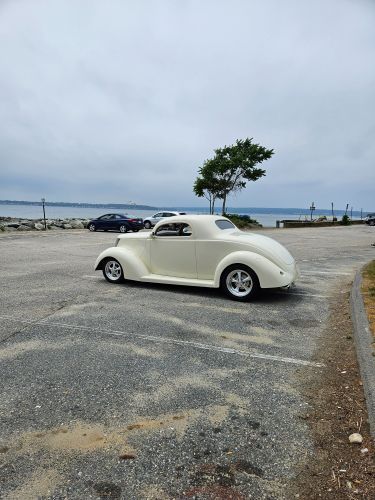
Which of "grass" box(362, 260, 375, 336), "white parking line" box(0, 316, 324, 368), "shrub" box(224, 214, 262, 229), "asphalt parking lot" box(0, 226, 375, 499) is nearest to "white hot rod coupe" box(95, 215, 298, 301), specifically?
"asphalt parking lot" box(0, 226, 375, 499)

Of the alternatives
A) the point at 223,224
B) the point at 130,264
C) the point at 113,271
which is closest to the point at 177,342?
the point at 130,264

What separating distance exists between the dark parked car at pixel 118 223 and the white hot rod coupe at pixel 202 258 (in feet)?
68.1

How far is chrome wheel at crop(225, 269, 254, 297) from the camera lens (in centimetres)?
657

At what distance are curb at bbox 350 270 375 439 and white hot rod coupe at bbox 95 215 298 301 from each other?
4.24 feet

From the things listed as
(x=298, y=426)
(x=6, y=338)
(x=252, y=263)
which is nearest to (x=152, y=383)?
(x=298, y=426)

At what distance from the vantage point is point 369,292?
6.41m

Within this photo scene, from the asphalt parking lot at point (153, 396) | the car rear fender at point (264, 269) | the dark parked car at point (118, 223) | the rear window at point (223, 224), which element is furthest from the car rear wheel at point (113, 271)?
the dark parked car at point (118, 223)

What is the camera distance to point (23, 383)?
11.4 feet

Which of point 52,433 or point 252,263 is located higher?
point 252,263

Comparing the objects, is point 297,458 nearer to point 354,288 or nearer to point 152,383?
point 152,383

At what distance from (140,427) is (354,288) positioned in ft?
17.9

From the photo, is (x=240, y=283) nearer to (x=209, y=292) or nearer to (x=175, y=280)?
(x=209, y=292)

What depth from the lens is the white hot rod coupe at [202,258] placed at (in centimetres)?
649

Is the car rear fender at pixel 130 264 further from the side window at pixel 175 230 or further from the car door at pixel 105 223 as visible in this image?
the car door at pixel 105 223
